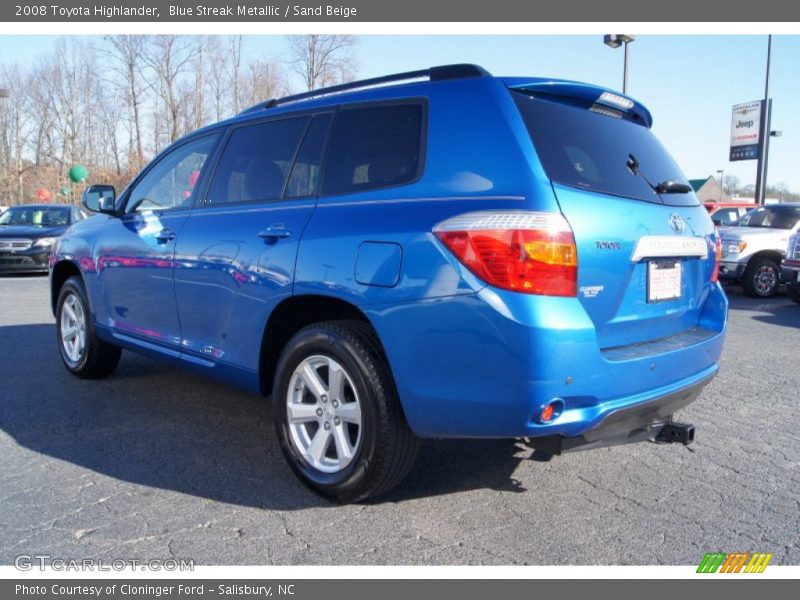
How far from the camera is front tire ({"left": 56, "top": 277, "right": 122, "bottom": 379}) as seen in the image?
5.05 meters

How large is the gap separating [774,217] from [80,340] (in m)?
12.1

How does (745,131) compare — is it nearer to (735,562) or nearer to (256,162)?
(256,162)

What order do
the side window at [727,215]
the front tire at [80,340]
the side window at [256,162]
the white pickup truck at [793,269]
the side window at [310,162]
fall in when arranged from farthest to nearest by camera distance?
the side window at [727,215] < the white pickup truck at [793,269] < the front tire at [80,340] < the side window at [256,162] < the side window at [310,162]

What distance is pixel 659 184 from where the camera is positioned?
10.3ft

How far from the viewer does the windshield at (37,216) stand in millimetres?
14789

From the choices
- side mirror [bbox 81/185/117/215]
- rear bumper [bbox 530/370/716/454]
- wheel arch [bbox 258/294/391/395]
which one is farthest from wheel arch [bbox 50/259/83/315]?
rear bumper [bbox 530/370/716/454]

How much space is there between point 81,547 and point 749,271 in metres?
11.8

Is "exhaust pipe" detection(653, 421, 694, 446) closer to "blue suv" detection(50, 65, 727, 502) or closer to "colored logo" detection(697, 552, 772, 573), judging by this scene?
"blue suv" detection(50, 65, 727, 502)

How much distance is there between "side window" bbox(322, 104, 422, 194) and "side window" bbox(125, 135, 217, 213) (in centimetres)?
127

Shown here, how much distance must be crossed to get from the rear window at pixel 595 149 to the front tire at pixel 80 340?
3.83 m

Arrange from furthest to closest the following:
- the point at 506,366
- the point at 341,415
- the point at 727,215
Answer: the point at 727,215
the point at 341,415
the point at 506,366

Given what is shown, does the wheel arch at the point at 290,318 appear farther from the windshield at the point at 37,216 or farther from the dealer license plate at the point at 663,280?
the windshield at the point at 37,216


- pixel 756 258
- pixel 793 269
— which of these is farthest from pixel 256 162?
pixel 756 258

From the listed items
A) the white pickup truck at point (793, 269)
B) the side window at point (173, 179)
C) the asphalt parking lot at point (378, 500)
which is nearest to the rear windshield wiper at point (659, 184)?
the asphalt parking lot at point (378, 500)
